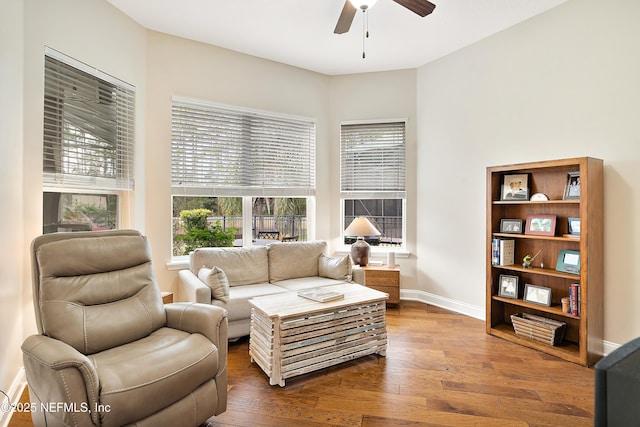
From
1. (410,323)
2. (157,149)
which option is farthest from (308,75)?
(410,323)

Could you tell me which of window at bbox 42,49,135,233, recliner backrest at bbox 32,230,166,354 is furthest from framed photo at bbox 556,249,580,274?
window at bbox 42,49,135,233

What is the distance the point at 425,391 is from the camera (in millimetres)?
2307

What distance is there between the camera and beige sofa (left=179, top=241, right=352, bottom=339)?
2.99m

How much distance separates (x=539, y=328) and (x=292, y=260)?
7.93ft

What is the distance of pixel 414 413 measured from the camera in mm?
2066

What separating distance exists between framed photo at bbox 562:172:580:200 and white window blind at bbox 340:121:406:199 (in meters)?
1.92

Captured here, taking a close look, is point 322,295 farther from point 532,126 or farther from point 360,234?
point 532,126

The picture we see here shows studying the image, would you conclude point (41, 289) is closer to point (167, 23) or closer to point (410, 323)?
point (167, 23)

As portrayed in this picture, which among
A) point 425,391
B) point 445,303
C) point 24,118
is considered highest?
point 24,118

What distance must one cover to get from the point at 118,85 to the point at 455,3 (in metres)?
3.13

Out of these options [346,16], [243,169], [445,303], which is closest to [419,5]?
[346,16]

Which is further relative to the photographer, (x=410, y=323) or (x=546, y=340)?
(x=410, y=323)

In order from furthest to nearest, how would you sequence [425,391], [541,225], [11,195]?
[541,225] < [425,391] < [11,195]

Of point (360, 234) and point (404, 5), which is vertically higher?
point (404, 5)
